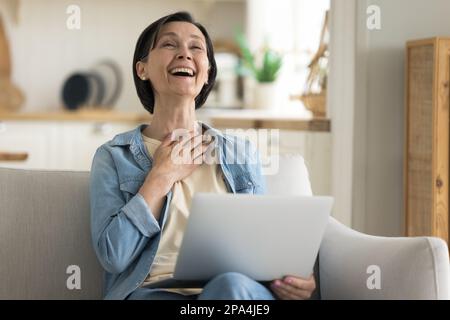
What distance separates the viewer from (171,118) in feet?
6.89

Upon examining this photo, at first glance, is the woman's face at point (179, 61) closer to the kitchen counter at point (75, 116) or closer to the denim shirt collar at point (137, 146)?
the denim shirt collar at point (137, 146)

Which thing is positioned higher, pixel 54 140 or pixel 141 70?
pixel 141 70

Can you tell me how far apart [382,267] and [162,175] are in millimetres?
558

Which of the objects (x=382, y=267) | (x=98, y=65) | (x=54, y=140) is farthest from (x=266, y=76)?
(x=382, y=267)

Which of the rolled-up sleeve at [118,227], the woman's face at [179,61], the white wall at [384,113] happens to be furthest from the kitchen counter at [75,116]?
the rolled-up sleeve at [118,227]

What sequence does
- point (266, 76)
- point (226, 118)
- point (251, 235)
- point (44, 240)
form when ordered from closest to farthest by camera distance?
point (251, 235) < point (44, 240) < point (226, 118) < point (266, 76)

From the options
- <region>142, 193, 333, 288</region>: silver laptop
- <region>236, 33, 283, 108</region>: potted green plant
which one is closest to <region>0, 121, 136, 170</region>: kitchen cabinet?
<region>236, 33, 283, 108</region>: potted green plant

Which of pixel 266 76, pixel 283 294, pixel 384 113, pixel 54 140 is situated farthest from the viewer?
pixel 54 140

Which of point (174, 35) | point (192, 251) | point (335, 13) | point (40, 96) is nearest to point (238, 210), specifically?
point (192, 251)

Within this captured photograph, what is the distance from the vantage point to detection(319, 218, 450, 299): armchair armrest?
1884mm

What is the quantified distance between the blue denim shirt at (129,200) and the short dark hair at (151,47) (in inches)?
4.0

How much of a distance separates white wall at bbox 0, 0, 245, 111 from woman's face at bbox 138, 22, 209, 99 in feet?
14.5

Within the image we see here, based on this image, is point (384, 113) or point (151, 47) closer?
point (151, 47)

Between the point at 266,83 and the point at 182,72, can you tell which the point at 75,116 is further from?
the point at 182,72
